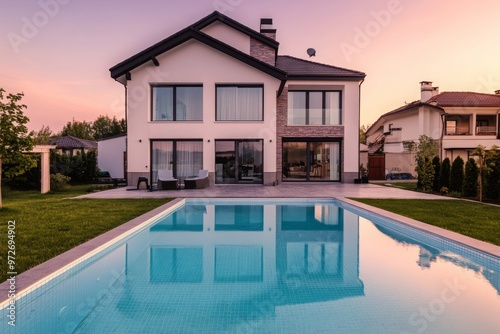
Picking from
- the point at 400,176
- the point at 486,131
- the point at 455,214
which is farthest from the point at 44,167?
the point at 486,131

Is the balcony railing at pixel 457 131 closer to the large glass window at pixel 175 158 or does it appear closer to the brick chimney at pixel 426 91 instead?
the brick chimney at pixel 426 91

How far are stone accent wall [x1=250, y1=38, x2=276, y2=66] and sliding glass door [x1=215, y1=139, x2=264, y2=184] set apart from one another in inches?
233

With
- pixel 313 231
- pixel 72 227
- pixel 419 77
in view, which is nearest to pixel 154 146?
pixel 72 227

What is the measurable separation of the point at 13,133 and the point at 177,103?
911 cm

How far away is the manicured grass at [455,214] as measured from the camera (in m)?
7.47

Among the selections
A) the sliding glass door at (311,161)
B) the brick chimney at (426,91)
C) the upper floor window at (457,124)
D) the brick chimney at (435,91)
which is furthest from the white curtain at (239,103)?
the brick chimney at (435,91)

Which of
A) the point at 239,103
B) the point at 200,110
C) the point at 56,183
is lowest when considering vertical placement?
the point at 56,183

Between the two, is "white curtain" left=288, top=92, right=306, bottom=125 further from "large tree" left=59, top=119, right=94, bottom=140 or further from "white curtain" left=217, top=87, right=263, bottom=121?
"large tree" left=59, top=119, right=94, bottom=140

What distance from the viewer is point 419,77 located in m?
33.1

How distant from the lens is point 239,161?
1845 cm

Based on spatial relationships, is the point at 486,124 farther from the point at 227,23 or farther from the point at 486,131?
the point at 227,23

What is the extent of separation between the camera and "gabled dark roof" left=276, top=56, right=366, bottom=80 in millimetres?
19906

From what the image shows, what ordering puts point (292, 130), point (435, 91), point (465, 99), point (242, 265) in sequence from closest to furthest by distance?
1. point (242, 265)
2. point (292, 130)
3. point (465, 99)
4. point (435, 91)

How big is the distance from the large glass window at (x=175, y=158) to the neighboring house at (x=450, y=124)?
58.1 feet
